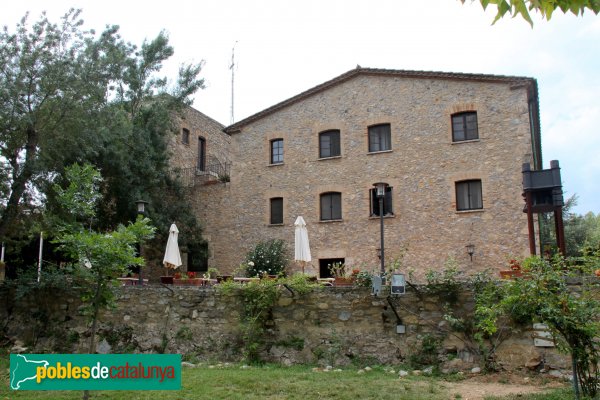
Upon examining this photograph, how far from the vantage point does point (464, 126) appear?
16.9m

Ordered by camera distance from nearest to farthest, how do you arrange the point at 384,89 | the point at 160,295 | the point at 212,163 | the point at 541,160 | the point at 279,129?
1. the point at 160,295
2. the point at 384,89
3. the point at 279,129
4. the point at 541,160
5. the point at 212,163

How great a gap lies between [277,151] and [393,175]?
4.74m

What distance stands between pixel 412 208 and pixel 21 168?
11520mm

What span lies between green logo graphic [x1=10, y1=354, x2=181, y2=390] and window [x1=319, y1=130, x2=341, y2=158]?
540 inches

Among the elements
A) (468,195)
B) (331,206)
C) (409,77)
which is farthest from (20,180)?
(468,195)

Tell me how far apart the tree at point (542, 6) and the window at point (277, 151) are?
1620 cm

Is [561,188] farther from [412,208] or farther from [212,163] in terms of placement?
[212,163]

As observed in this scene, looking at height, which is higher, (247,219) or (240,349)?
(247,219)

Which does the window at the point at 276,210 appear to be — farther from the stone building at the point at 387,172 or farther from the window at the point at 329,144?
the window at the point at 329,144

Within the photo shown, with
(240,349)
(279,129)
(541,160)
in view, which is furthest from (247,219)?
(541,160)

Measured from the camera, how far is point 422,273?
645 inches

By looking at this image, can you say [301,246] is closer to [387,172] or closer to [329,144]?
[387,172]

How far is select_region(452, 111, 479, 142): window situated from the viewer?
16734mm

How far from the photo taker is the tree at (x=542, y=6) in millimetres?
3332
